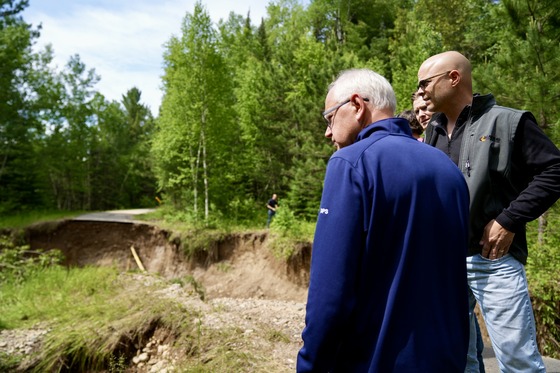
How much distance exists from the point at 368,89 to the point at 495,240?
116 centimetres

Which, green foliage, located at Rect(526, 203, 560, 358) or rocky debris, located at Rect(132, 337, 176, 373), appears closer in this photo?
rocky debris, located at Rect(132, 337, 176, 373)

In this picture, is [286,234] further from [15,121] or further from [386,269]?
[15,121]

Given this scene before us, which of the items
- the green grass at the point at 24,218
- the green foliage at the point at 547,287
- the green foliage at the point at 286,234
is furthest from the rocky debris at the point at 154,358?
the green grass at the point at 24,218

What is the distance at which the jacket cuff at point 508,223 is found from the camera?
199cm

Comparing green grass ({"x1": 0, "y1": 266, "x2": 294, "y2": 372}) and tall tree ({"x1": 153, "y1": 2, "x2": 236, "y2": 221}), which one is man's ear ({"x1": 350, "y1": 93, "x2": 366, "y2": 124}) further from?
tall tree ({"x1": 153, "y1": 2, "x2": 236, "y2": 221})

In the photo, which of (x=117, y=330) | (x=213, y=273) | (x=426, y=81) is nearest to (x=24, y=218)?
(x=213, y=273)

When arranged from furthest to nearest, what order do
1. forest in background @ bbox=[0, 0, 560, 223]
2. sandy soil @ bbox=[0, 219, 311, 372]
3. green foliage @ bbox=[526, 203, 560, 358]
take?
forest in background @ bbox=[0, 0, 560, 223] → green foliage @ bbox=[526, 203, 560, 358] → sandy soil @ bbox=[0, 219, 311, 372]

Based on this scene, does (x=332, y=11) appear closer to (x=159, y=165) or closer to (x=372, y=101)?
(x=159, y=165)

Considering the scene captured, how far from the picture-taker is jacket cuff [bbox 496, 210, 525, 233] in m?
1.99

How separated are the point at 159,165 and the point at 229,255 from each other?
9.37 m

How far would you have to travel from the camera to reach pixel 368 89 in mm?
1597

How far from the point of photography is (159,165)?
22.4m

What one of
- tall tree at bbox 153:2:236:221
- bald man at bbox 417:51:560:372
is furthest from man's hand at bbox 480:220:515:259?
tall tree at bbox 153:2:236:221

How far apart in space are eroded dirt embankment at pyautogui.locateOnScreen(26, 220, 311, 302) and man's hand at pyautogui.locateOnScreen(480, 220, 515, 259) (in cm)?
1132
